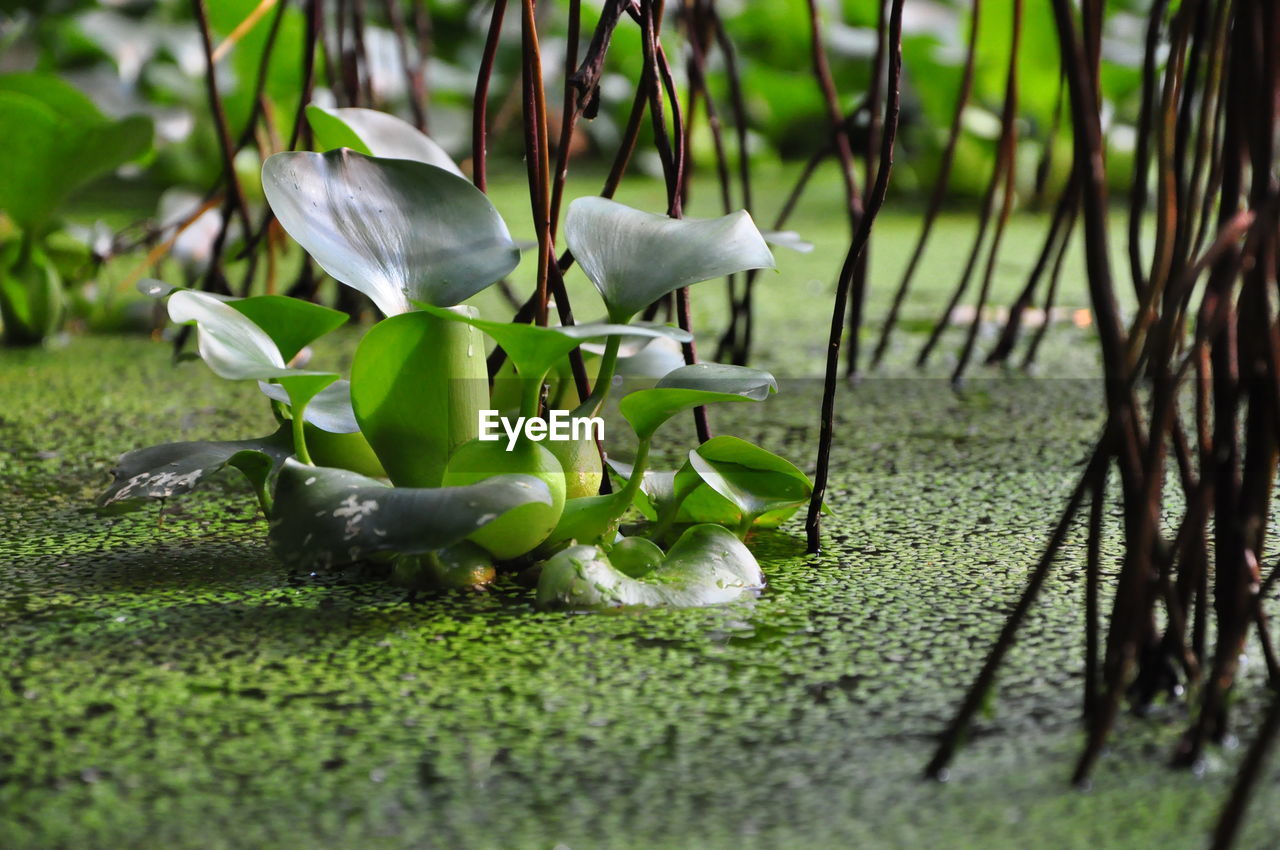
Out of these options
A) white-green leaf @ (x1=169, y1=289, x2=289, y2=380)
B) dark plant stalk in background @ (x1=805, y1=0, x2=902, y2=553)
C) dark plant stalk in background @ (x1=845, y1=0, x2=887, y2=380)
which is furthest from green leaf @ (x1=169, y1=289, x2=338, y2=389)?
dark plant stalk in background @ (x1=845, y1=0, x2=887, y2=380)

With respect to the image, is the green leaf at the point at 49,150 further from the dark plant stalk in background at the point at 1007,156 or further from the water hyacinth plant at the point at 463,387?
the dark plant stalk in background at the point at 1007,156

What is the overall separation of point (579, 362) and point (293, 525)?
0.63ft

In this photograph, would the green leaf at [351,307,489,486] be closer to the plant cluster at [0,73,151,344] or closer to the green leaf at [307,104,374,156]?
the green leaf at [307,104,374,156]

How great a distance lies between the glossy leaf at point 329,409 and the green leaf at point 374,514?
11 cm

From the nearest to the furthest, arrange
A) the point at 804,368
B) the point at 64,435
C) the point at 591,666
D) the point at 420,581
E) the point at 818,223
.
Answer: the point at 591,666, the point at 420,581, the point at 64,435, the point at 804,368, the point at 818,223

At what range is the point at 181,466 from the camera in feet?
2.32

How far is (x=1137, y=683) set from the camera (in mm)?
554

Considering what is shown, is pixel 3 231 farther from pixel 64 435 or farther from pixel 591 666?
pixel 591 666

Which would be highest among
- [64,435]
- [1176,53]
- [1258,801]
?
[1176,53]

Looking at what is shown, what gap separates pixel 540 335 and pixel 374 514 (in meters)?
0.11

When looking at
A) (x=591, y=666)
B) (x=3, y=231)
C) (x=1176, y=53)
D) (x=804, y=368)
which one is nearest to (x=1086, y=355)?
(x=804, y=368)

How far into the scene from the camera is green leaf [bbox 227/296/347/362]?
2.27 feet

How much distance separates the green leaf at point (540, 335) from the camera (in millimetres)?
586

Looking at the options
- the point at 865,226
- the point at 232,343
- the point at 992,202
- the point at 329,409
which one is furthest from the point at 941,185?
the point at 232,343
